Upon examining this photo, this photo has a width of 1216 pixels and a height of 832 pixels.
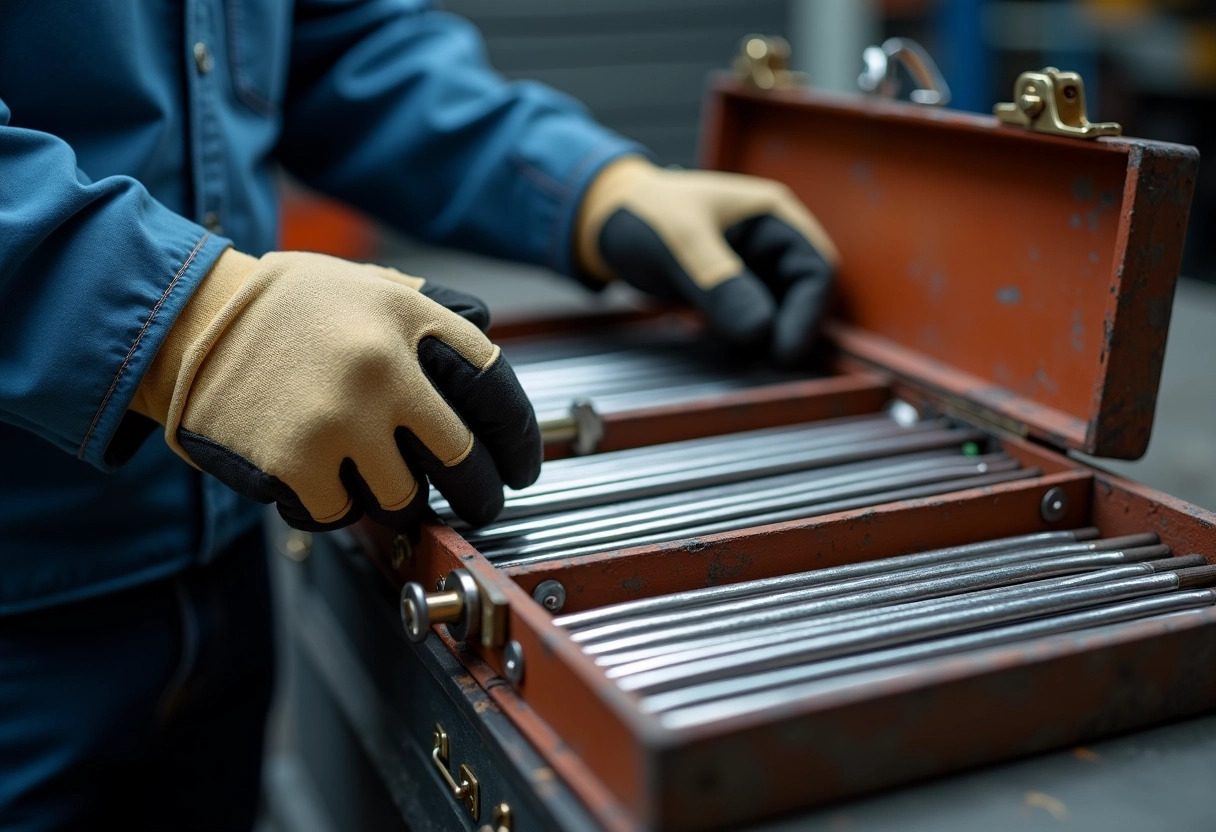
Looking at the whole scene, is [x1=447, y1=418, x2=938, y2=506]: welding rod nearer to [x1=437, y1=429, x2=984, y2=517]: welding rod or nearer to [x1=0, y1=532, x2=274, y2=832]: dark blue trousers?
[x1=437, y1=429, x2=984, y2=517]: welding rod

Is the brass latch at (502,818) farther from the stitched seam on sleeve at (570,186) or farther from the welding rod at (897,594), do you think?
the stitched seam on sleeve at (570,186)

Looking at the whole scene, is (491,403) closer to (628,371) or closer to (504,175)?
(628,371)

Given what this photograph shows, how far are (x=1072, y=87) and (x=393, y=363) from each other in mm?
651

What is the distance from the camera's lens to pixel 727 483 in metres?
1.05

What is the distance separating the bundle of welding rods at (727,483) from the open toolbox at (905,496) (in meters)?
0.01

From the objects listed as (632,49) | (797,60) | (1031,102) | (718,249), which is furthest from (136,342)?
(797,60)

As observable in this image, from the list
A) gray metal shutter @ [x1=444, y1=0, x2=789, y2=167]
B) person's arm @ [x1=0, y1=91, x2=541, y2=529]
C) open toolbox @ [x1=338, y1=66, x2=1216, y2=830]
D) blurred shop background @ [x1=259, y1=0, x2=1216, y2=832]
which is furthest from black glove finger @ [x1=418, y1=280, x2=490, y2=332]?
gray metal shutter @ [x1=444, y1=0, x2=789, y2=167]

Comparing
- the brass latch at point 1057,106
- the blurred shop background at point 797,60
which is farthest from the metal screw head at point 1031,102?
the blurred shop background at point 797,60

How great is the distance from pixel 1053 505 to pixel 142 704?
35.3 inches

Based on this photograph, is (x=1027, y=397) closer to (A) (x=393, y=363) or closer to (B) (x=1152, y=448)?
(B) (x=1152, y=448)

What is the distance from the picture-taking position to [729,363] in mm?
1391

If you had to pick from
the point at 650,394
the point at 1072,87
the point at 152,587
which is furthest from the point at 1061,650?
the point at 152,587

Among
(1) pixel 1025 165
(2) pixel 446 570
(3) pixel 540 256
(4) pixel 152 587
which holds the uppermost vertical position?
(1) pixel 1025 165

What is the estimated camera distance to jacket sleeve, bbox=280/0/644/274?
139 cm
